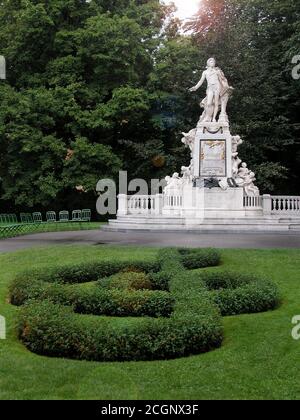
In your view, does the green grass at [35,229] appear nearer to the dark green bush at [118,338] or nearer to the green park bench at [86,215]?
the green park bench at [86,215]

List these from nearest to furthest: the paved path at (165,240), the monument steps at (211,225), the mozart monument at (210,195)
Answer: the paved path at (165,240), the monument steps at (211,225), the mozart monument at (210,195)

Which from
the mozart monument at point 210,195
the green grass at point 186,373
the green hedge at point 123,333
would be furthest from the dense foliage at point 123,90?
the green grass at point 186,373

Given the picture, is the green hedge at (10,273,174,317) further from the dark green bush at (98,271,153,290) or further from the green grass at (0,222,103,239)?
the green grass at (0,222,103,239)

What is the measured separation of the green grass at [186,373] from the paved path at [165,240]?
341 inches

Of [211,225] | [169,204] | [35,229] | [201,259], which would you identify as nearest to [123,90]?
[169,204]

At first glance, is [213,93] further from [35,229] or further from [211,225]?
[35,229]

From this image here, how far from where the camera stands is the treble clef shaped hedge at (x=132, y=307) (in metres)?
6.12

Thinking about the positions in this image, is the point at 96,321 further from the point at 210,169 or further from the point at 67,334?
the point at 210,169

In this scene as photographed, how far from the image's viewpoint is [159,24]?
37.4m

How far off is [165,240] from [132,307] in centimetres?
1009

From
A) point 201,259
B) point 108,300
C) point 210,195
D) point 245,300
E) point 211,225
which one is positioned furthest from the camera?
point 210,195

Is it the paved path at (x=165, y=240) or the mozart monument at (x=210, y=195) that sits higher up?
the mozart monument at (x=210, y=195)

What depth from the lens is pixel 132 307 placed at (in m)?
7.87

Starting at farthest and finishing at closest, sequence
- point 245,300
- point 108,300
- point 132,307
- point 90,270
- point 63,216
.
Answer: point 63,216, point 90,270, point 245,300, point 108,300, point 132,307
